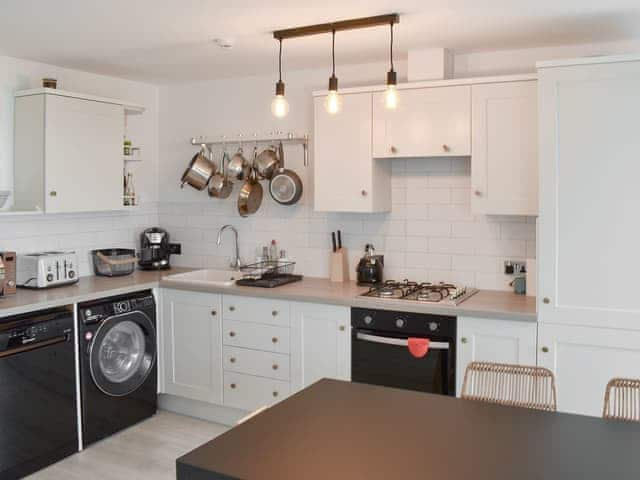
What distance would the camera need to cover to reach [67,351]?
3.78m

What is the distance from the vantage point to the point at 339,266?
14.4ft

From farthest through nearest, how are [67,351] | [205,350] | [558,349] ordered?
[205,350], [67,351], [558,349]

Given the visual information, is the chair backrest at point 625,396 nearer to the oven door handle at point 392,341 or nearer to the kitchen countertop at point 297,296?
the kitchen countertop at point 297,296

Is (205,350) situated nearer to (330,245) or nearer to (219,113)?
(330,245)

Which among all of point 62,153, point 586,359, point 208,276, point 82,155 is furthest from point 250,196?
point 586,359

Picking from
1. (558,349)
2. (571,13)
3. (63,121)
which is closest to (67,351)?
(63,121)

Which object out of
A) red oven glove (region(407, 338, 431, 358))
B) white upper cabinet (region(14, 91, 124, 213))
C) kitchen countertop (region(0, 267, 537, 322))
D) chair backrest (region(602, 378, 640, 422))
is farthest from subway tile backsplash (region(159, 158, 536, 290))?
chair backrest (region(602, 378, 640, 422))

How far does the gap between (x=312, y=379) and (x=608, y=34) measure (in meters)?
2.57

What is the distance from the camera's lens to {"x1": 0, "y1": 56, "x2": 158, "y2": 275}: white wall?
13.5 feet

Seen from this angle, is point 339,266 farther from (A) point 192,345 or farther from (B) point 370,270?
(A) point 192,345

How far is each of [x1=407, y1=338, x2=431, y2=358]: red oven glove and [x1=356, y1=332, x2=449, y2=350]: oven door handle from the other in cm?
4

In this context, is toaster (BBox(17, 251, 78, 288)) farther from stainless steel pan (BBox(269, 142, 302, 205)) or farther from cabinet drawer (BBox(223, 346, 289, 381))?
stainless steel pan (BBox(269, 142, 302, 205))

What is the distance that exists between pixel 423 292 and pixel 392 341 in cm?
40

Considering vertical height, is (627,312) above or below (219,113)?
below
